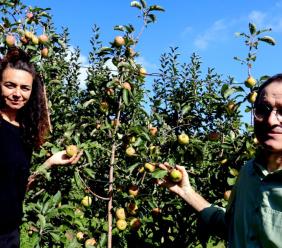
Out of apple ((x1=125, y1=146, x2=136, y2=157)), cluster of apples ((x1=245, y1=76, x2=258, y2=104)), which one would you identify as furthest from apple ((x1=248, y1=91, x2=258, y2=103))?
apple ((x1=125, y1=146, x2=136, y2=157))

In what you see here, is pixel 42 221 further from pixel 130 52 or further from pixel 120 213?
pixel 130 52

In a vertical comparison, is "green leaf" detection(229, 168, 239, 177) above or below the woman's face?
below

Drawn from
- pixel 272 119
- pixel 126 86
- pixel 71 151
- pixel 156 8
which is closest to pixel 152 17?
pixel 156 8

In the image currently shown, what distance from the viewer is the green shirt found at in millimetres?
1301

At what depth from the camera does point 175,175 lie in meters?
2.02

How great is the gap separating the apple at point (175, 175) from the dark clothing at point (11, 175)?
787mm

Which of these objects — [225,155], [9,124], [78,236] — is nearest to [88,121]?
[78,236]

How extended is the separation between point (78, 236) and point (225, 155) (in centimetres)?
141

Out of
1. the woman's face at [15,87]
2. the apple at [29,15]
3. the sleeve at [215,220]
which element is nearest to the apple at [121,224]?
the woman's face at [15,87]

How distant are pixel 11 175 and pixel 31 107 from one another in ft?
1.91

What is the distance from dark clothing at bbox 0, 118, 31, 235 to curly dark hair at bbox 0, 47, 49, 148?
13cm

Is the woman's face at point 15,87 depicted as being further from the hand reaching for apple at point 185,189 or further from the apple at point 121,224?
the apple at point 121,224

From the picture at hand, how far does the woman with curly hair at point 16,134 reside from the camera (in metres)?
2.08

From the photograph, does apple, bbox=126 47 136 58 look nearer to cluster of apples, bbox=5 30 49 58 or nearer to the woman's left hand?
cluster of apples, bbox=5 30 49 58
